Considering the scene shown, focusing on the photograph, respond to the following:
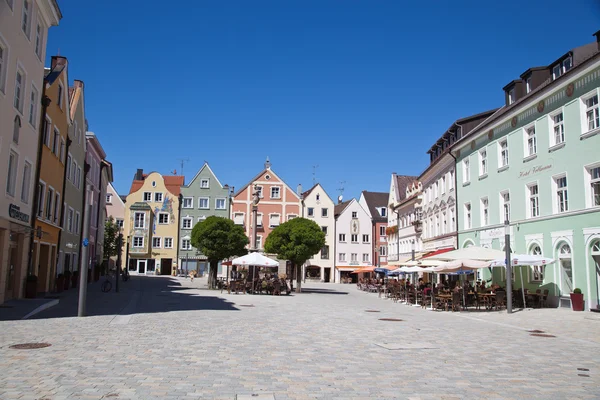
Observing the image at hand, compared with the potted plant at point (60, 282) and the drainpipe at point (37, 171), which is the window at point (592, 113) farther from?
the potted plant at point (60, 282)

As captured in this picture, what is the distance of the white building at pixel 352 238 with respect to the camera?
74.9 m

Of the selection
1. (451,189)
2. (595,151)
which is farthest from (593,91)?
(451,189)

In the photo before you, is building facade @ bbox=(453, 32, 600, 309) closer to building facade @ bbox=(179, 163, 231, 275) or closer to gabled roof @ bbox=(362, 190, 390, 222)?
gabled roof @ bbox=(362, 190, 390, 222)

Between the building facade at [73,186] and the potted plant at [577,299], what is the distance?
26.1m

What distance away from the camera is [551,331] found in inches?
639

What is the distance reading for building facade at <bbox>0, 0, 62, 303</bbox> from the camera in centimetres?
1880

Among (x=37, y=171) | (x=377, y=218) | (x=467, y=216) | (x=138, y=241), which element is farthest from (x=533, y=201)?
(x=138, y=241)

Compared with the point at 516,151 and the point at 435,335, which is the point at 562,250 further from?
the point at 435,335

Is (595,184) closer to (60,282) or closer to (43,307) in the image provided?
(43,307)

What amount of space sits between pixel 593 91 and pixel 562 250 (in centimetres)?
734

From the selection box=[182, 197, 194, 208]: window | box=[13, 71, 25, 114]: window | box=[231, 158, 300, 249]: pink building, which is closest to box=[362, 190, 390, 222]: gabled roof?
box=[231, 158, 300, 249]: pink building

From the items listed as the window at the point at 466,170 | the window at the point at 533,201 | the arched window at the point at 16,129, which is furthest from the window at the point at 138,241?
the window at the point at 533,201

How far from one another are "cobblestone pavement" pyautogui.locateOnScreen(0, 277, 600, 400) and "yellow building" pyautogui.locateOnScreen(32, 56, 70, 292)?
9.10 metres

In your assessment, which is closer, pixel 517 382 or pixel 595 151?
pixel 517 382
